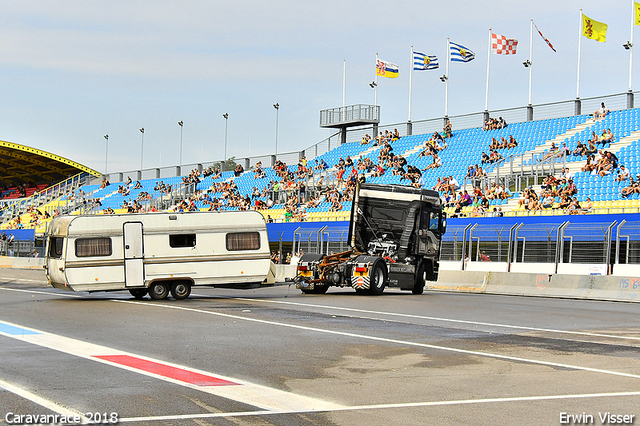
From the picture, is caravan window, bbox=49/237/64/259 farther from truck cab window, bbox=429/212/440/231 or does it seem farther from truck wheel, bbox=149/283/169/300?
truck cab window, bbox=429/212/440/231

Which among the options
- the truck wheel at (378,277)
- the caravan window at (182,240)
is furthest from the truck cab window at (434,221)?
the caravan window at (182,240)

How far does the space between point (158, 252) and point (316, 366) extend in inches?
500

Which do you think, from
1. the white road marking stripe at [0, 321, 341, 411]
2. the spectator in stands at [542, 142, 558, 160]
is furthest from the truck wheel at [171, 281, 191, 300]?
the spectator in stands at [542, 142, 558, 160]

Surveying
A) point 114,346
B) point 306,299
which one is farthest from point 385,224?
point 114,346

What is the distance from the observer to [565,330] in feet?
49.3

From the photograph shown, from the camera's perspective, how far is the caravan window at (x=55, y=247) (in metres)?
21.7

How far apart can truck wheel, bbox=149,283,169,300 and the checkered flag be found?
34915 millimetres

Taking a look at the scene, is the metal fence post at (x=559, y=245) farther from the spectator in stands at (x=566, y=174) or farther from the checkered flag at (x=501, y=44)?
the checkered flag at (x=501, y=44)

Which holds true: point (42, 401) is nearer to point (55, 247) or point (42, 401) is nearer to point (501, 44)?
point (55, 247)

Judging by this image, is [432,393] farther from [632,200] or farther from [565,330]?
[632,200]

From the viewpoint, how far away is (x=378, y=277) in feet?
81.1

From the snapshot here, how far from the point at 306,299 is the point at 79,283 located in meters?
6.52

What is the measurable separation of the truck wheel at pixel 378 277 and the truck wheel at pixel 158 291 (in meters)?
6.43

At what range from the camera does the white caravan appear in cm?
2139
